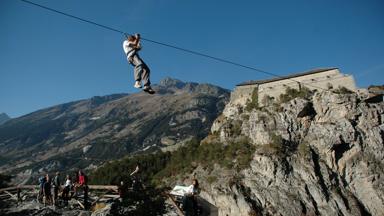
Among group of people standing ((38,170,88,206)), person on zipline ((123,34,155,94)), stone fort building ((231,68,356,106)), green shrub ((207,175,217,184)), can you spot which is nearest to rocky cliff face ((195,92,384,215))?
green shrub ((207,175,217,184))

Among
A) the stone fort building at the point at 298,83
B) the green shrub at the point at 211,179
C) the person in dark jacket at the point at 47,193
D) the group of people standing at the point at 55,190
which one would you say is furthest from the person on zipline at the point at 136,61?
the stone fort building at the point at 298,83

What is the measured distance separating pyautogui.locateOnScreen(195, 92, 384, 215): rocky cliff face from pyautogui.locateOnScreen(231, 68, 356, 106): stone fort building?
4.11 meters

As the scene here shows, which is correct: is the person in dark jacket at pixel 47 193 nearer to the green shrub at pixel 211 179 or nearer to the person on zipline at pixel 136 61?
the person on zipline at pixel 136 61

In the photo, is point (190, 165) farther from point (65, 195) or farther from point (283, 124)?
point (65, 195)

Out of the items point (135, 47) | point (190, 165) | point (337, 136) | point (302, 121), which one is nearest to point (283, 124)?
point (302, 121)

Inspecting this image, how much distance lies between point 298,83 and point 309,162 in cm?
2180

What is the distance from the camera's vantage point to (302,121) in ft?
247

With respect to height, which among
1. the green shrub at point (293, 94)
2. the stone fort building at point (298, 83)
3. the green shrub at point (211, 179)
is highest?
the stone fort building at point (298, 83)

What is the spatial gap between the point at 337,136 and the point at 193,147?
37600mm

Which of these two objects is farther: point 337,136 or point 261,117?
point 261,117

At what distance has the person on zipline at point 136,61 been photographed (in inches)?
504

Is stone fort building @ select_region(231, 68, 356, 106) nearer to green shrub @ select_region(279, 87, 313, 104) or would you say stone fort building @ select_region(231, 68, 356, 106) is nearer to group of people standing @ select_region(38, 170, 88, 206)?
green shrub @ select_region(279, 87, 313, 104)

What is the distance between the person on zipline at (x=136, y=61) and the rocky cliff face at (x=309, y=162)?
5425 centimetres

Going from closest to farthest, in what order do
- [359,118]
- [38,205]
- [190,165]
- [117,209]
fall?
1. [117,209]
2. [38,205]
3. [359,118]
4. [190,165]
